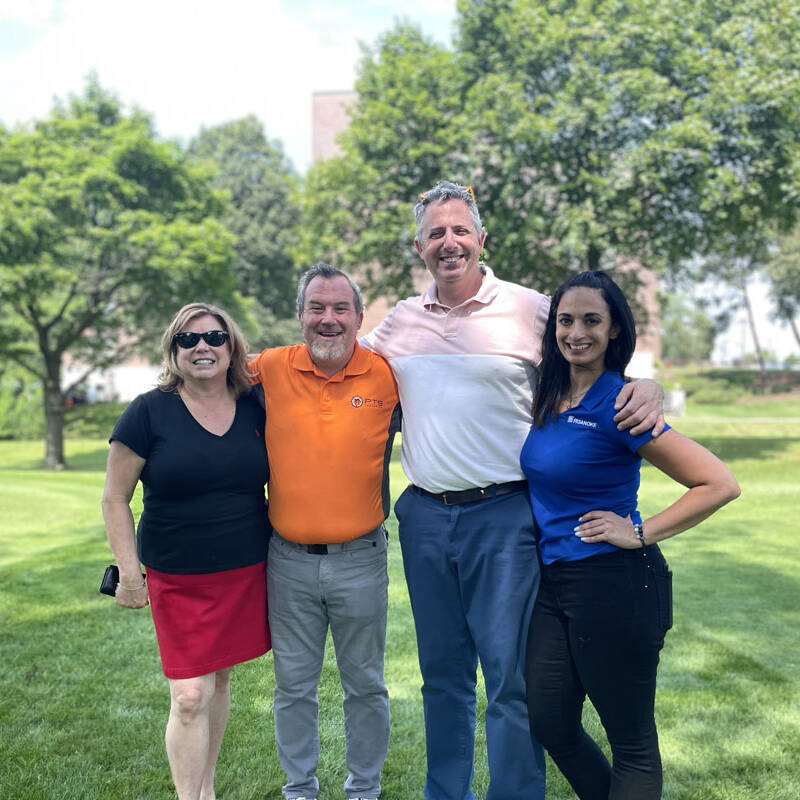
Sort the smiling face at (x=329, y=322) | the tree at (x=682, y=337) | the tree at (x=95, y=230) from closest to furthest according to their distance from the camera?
the smiling face at (x=329, y=322)
the tree at (x=95, y=230)
the tree at (x=682, y=337)

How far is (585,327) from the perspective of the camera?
282 cm

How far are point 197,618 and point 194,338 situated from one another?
44.1 inches

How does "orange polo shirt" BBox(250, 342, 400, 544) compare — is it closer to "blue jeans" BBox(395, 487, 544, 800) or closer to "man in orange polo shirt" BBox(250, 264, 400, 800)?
"man in orange polo shirt" BBox(250, 264, 400, 800)

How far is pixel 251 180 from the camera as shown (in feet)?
141

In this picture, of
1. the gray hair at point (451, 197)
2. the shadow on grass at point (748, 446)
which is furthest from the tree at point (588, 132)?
the gray hair at point (451, 197)

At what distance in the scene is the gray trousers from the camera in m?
3.27

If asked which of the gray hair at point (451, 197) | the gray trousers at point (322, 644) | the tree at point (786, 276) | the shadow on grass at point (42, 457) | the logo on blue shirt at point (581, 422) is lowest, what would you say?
the shadow on grass at point (42, 457)

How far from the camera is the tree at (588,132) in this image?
1730cm

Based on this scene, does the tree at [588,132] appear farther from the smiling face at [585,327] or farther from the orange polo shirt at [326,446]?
the smiling face at [585,327]

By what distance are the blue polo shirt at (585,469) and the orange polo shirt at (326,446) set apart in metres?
0.76

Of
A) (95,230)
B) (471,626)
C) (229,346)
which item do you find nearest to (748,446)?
(95,230)

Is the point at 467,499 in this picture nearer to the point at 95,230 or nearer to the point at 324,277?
the point at 324,277

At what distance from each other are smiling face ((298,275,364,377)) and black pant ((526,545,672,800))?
121cm

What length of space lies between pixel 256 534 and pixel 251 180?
4239 centimetres
